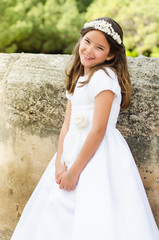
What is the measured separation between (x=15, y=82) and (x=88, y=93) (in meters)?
0.48

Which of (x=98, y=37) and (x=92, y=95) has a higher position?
(x=98, y=37)

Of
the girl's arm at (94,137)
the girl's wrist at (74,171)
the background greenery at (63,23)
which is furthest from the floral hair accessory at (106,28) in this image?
the background greenery at (63,23)

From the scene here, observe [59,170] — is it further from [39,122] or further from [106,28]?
[106,28]

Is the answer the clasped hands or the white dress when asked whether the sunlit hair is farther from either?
the clasped hands

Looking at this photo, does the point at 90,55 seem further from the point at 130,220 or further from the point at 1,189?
the point at 1,189

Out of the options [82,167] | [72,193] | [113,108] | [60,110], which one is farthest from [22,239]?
[113,108]

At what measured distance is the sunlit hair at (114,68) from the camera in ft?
4.98

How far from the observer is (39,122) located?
1784 mm

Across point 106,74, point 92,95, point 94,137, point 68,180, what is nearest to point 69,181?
point 68,180

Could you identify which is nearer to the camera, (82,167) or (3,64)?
(82,167)

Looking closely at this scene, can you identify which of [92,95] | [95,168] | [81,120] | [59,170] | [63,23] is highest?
[92,95]

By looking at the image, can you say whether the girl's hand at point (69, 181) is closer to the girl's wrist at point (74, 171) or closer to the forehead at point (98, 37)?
the girl's wrist at point (74, 171)

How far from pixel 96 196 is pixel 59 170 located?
282 mm

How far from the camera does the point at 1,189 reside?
1.97 m
